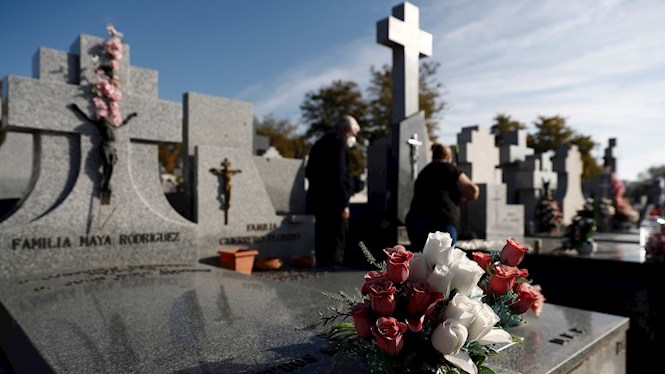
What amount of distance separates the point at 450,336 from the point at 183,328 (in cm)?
194

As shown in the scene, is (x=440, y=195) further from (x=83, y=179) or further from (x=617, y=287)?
(x=83, y=179)

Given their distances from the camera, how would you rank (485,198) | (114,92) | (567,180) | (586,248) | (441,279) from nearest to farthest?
(441,279), (114,92), (586,248), (485,198), (567,180)

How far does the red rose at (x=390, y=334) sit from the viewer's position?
147 centimetres

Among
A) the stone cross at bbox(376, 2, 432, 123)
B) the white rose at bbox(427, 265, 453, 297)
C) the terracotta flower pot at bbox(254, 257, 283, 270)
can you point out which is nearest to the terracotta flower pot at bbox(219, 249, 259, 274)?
the terracotta flower pot at bbox(254, 257, 283, 270)

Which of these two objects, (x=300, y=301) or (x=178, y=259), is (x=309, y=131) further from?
(x=300, y=301)

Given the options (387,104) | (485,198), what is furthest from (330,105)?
(485,198)

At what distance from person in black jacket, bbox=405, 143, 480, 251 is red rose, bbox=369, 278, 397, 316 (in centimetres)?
318

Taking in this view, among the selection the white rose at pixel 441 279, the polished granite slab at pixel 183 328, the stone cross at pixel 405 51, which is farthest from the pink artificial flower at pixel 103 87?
the white rose at pixel 441 279

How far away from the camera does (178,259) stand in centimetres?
559

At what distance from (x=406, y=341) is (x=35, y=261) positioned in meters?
4.51

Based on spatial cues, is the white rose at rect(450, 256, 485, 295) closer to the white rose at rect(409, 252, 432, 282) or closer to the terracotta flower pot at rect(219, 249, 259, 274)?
the white rose at rect(409, 252, 432, 282)

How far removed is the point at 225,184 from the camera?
6348 millimetres

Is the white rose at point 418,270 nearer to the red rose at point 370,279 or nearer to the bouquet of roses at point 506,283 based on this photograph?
the red rose at point 370,279

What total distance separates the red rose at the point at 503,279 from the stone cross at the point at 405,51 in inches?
244
